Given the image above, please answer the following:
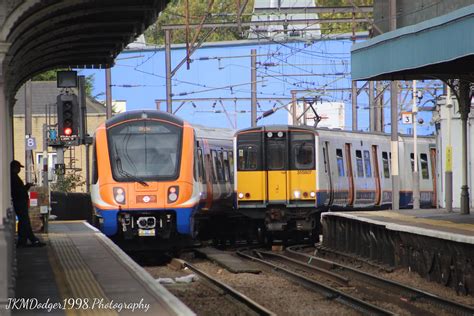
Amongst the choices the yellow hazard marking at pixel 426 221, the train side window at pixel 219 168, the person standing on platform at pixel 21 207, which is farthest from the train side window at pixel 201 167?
the person standing on platform at pixel 21 207

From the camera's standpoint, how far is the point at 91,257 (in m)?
18.9

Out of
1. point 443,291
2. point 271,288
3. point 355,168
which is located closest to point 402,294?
point 443,291

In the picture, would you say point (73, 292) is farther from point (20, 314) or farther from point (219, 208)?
point (219, 208)

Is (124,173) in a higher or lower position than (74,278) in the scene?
higher

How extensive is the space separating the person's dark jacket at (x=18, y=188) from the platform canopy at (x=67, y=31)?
6.48ft

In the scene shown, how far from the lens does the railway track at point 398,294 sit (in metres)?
14.9

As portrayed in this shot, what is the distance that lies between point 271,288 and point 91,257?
309 centimetres

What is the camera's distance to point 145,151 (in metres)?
23.2

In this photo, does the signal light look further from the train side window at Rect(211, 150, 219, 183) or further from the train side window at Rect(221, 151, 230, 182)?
the train side window at Rect(221, 151, 230, 182)

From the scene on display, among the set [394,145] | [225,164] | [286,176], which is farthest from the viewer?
[225,164]

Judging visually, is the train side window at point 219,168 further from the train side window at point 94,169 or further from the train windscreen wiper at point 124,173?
the train windscreen wiper at point 124,173

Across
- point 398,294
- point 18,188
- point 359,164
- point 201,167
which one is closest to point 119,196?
point 18,188

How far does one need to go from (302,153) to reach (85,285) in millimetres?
13900

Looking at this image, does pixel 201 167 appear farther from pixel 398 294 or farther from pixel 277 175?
pixel 398 294
